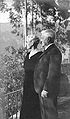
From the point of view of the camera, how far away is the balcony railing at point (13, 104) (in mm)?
1557

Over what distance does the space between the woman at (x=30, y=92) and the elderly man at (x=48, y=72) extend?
0.09 feet

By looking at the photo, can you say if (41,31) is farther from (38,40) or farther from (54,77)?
(54,77)

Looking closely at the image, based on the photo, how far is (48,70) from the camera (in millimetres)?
1524

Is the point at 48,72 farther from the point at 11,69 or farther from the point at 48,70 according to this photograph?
the point at 11,69

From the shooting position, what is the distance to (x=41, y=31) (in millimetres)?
1556

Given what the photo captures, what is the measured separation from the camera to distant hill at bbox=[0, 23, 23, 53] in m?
1.55

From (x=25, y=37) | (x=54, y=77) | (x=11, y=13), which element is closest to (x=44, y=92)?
(x=54, y=77)

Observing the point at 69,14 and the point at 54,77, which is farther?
the point at 69,14

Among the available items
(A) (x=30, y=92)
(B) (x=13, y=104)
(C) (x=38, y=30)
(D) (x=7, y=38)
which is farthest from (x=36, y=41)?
(B) (x=13, y=104)

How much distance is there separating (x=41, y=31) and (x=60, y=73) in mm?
301

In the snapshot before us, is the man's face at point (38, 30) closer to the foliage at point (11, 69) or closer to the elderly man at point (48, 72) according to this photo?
the elderly man at point (48, 72)

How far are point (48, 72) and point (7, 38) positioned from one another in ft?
1.12

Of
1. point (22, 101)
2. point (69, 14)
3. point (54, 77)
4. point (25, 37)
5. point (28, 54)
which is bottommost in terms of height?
point (22, 101)

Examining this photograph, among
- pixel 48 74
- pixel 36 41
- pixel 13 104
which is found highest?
pixel 36 41
